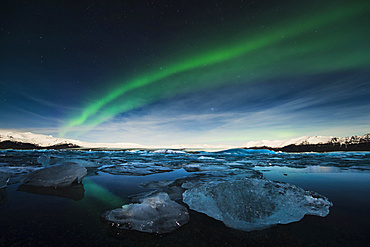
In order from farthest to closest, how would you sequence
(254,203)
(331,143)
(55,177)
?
(331,143) → (55,177) → (254,203)

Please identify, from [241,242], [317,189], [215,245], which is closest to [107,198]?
[215,245]

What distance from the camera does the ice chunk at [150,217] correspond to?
4.84ft

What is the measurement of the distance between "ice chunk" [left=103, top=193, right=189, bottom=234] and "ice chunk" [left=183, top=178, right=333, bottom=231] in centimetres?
44

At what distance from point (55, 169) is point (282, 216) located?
4559 mm

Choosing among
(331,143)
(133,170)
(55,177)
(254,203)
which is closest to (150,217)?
(254,203)

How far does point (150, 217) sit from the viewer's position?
1.61 m

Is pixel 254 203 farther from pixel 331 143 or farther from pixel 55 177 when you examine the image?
pixel 331 143

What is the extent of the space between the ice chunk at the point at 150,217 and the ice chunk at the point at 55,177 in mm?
2213

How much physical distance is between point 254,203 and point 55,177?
155 inches

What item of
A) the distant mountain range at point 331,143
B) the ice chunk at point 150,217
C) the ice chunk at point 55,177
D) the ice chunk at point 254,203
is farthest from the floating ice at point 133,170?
the distant mountain range at point 331,143

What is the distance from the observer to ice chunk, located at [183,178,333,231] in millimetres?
1702

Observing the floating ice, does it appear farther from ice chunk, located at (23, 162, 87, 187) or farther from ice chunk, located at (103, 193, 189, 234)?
ice chunk, located at (103, 193, 189, 234)

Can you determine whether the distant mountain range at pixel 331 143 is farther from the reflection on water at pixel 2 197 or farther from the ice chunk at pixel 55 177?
the reflection on water at pixel 2 197

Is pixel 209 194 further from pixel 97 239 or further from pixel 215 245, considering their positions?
pixel 97 239
